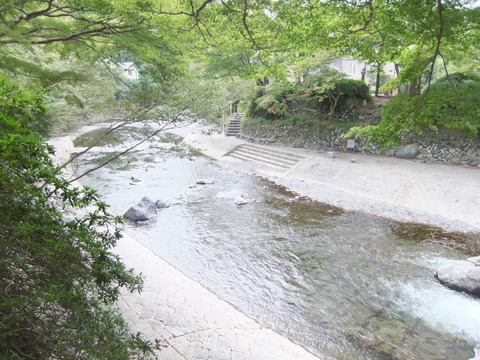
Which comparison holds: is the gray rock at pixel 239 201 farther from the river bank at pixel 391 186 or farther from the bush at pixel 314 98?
the bush at pixel 314 98

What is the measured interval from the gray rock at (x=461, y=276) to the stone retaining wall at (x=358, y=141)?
7.34 m

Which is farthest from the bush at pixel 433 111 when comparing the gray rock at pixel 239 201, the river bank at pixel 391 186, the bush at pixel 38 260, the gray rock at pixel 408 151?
the gray rock at pixel 408 151

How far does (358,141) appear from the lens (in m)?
15.6

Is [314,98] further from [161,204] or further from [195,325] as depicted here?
[195,325]

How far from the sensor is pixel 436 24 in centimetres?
354

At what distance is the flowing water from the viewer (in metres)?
5.12

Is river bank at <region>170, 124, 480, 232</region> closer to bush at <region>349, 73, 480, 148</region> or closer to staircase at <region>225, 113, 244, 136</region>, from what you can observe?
bush at <region>349, 73, 480, 148</region>

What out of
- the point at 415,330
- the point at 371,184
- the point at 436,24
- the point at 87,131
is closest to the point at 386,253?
the point at 415,330

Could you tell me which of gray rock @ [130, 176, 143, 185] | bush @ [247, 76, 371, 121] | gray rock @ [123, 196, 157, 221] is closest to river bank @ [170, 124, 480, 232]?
gray rock @ [123, 196, 157, 221]

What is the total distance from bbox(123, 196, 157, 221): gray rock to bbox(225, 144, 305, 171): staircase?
758 cm

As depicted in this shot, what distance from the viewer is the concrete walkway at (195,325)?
167 inches

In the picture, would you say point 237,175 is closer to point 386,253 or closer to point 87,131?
point 386,253

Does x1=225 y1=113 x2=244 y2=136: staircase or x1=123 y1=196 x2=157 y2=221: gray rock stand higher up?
x1=225 y1=113 x2=244 y2=136: staircase

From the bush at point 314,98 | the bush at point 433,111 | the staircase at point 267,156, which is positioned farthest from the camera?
the bush at point 314,98
